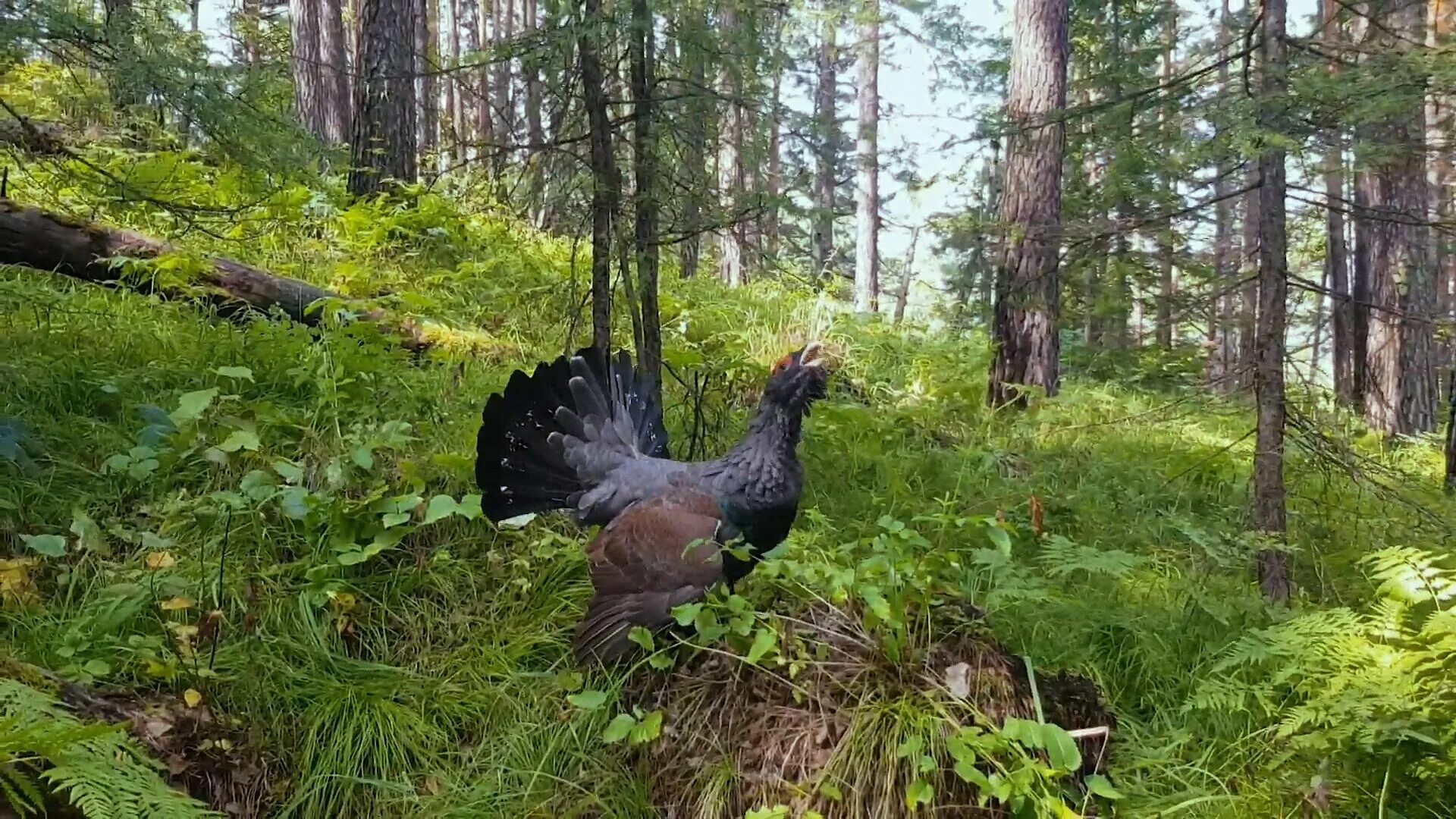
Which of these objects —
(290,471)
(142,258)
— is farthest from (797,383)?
(142,258)

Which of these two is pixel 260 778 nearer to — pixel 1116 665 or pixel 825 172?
pixel 1116 665

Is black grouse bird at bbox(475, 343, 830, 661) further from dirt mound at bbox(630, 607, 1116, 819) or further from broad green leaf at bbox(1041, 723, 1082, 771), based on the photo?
broad green leaf at bbox(1041, 723, 1082, 771)

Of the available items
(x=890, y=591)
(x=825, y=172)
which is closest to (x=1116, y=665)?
(x=890, y=591)

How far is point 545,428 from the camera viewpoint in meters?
3.99

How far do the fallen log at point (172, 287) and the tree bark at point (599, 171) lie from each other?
152 cm

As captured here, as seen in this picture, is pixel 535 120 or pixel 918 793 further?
pixel 535 120

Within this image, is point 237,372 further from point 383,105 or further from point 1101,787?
point 383,105

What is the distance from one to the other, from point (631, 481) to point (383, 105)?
592 centimetres

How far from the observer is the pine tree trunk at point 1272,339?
3.80 m

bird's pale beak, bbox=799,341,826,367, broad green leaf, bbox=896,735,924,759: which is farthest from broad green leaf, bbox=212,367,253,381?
broad green leaf, bbox=896,735,924,759

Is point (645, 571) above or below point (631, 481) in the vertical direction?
below

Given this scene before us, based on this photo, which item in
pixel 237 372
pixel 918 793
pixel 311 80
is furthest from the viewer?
pixel 311 80

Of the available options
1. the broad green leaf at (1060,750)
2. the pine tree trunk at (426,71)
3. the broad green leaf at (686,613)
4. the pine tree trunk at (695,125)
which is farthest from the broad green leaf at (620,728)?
the pine tree trunk at (426,71)

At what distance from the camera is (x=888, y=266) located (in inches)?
1362
